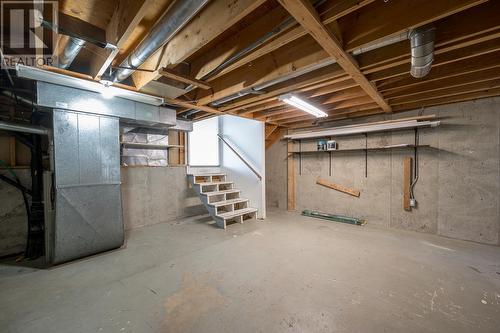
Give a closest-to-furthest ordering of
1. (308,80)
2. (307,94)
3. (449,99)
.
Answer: (308,80) < (307,94) < (449,99)

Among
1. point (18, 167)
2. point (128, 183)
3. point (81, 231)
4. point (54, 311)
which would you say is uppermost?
point (18, 167)

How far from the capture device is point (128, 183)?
12.5 feet

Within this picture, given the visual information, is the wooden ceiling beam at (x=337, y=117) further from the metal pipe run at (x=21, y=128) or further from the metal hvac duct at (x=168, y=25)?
the metal pipe run at (x=21, y=128)

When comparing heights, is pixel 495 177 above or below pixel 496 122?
below

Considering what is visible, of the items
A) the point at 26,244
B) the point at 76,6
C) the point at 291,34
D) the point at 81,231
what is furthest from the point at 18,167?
the point at 291,34

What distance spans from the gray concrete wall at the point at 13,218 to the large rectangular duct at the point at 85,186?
2.62ft

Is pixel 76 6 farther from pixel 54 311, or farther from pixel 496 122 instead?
pixel 496 122

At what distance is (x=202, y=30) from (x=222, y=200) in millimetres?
3587

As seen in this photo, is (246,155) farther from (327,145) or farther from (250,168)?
(327,145)

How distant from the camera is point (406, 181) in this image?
3.66 meters

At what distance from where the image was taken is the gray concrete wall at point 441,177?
120 inches

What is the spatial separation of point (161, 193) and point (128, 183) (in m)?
0.65

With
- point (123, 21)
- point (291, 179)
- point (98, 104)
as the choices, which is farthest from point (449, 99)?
point (98, 104)

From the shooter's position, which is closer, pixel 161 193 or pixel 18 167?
pixel 18 167
